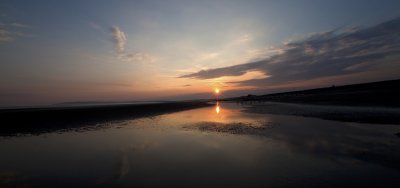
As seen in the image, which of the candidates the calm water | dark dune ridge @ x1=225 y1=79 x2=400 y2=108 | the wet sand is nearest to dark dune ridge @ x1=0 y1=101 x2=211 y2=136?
the calm water

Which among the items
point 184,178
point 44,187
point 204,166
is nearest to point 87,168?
point 44,187

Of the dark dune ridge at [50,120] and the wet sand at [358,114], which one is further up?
the dark dune ridge at [50,120]

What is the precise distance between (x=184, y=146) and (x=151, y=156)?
2.96 m

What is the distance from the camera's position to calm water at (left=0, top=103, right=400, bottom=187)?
809 cm

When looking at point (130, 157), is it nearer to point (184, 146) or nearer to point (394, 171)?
point (184, 146)

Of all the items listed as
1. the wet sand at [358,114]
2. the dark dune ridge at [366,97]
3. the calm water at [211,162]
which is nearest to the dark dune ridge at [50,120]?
the calm water at [211,162]

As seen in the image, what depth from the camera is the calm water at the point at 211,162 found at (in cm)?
809

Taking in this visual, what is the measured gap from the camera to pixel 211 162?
1071 cm

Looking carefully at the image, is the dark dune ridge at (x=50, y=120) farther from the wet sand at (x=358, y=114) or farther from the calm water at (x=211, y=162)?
the wet sand at (x=358, y=114)

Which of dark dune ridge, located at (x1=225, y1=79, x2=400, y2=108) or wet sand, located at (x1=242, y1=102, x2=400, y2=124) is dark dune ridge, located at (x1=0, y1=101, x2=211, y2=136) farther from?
dark dune ridge, located at (x1=225, y1=79, x2=400, y2=108)

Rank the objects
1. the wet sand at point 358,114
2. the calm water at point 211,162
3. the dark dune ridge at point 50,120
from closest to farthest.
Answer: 1. the calm water at point 211,162
2. the wet sand at point 358,114
3. the dark dune ridge at point 50,120

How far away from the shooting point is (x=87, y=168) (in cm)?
1009

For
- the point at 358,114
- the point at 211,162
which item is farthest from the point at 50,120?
the point at 358,114

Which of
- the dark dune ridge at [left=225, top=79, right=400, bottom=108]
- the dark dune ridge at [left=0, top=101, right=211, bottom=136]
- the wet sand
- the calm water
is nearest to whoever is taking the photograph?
the calm water
